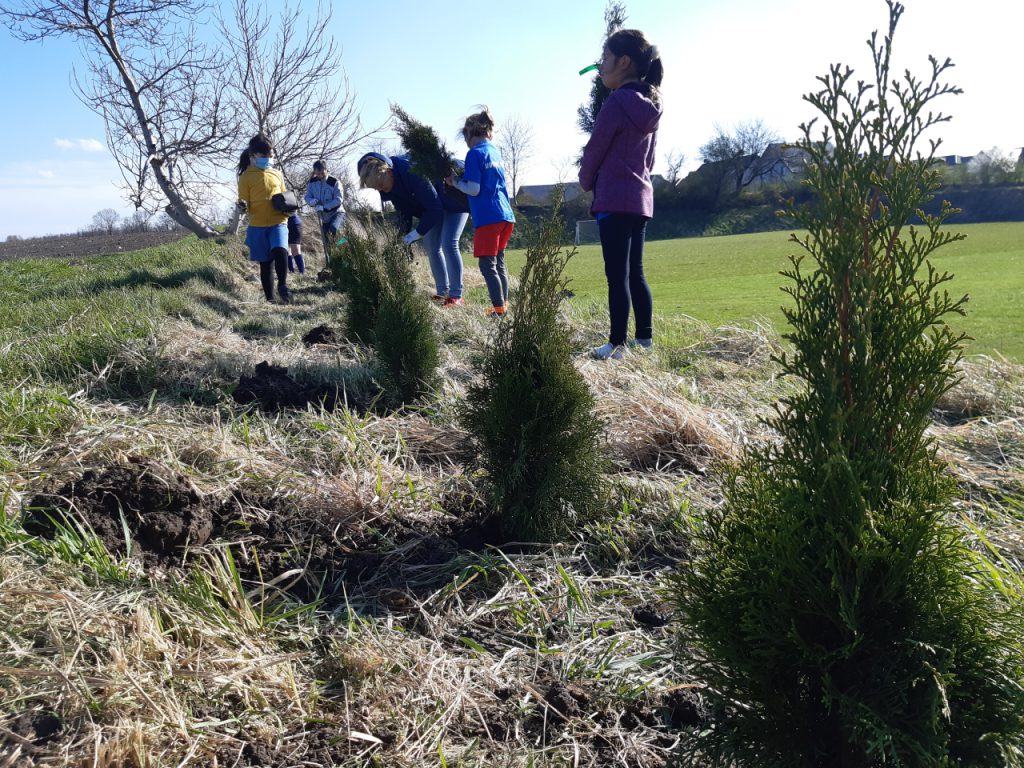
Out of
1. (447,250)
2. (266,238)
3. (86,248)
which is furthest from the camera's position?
(86,248)

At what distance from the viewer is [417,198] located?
26.3 feet

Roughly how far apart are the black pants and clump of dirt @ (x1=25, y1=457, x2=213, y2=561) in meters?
3.61

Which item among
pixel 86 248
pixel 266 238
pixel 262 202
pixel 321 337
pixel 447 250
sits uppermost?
pixel 86 248

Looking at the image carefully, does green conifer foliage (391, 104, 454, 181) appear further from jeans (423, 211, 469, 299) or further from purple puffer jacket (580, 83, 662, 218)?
purple puffer jacket (580, 83, 662, 218)

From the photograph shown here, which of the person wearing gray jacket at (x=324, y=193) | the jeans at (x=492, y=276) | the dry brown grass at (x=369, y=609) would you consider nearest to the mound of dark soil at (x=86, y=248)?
the person wearing gray jacket at (x=324, y=193)

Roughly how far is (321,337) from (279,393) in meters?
2.36

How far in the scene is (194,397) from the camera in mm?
4707

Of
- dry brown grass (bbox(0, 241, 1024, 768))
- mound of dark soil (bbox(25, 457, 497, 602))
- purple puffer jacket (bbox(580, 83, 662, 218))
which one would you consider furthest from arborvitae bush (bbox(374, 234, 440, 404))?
mound of dark soil (bbox(25, 457, 497, 602))

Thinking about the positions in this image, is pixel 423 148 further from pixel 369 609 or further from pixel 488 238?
pixel 369 609

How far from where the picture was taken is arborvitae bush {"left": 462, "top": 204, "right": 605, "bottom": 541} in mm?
2645

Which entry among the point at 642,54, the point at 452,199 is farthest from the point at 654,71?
the point at 452,199

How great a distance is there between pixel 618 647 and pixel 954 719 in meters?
0.99

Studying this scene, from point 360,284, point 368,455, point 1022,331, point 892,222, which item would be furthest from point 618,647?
point 1022,331

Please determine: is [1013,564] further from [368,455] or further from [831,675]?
[368,455]
